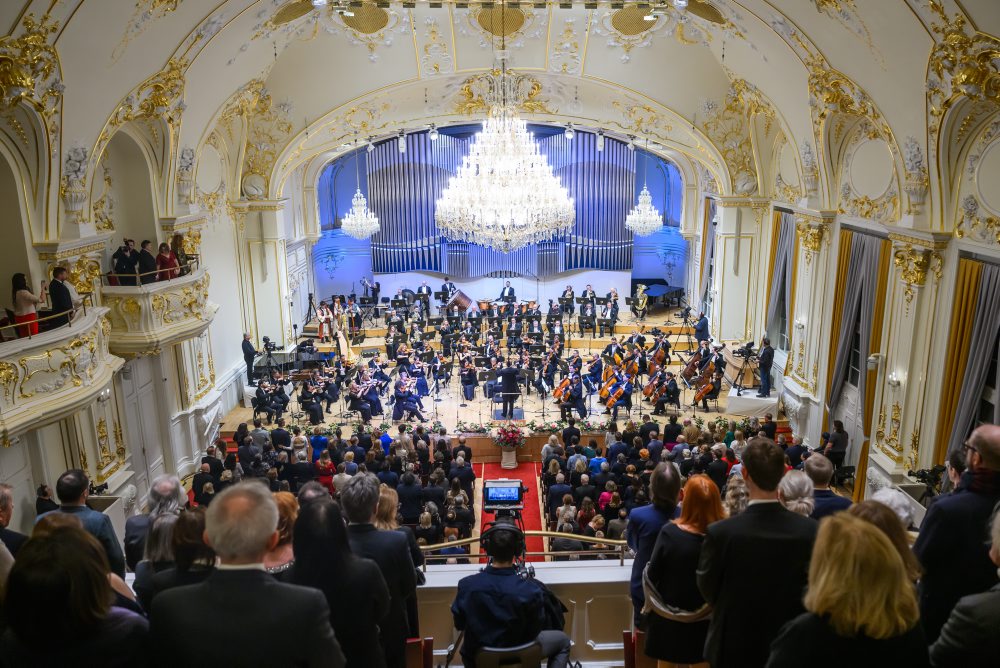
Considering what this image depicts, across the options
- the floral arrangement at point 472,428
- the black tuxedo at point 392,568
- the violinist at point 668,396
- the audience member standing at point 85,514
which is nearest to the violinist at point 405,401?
the floral arrangement at point 472,428

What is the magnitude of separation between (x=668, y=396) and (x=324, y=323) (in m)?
9.61

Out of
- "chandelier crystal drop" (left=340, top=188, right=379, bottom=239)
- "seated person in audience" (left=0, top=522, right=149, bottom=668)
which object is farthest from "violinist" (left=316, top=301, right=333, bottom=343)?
"seated person in audience" (left=0, top=522, right=149, bottom=668)

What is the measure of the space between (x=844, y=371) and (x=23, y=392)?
487 inches

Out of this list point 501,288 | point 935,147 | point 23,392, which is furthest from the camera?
point 501,288

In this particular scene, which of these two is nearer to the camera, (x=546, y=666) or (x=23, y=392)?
(x=546, y=666)

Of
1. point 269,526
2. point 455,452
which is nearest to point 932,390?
point 455,452

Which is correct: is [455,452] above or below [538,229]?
below

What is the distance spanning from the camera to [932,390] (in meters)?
10.8

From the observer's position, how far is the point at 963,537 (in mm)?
3592

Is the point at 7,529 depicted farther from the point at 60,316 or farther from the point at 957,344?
the point at 957,344

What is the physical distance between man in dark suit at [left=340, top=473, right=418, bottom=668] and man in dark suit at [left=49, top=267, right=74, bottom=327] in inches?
292

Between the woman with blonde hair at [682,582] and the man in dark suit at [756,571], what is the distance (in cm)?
37

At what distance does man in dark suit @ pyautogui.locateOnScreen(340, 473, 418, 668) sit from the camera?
3.71 meters

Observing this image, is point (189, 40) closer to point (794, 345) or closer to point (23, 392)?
point (23, 392)
